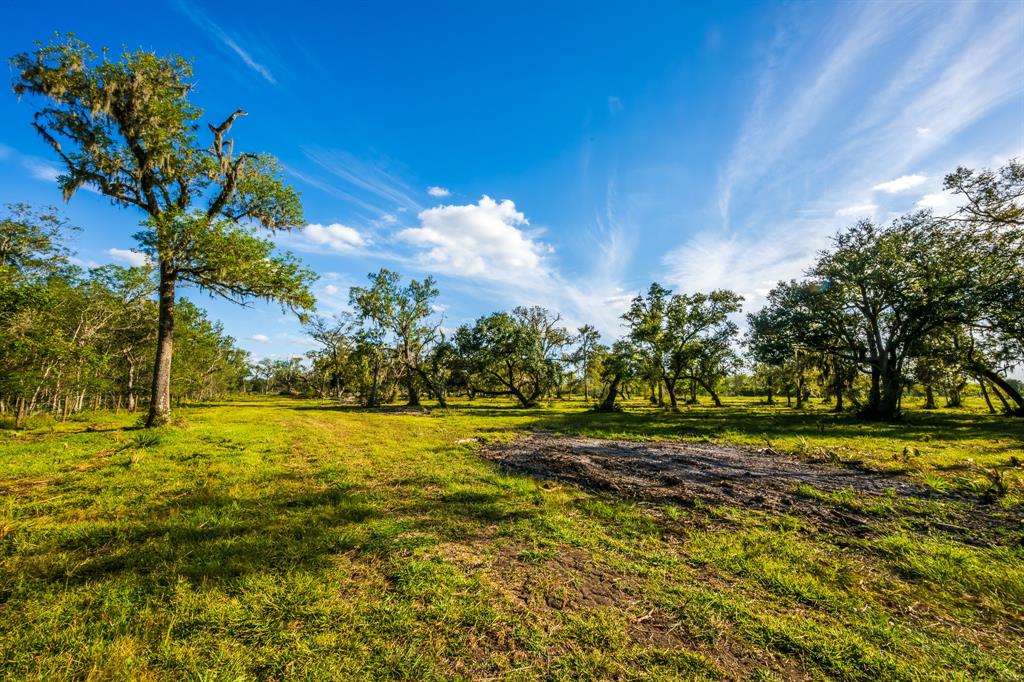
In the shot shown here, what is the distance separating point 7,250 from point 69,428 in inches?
925

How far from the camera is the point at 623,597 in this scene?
14.6 feet

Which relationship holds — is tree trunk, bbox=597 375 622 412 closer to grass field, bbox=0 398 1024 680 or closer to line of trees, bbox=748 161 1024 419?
line of trees, bbox=748 161 1024 419

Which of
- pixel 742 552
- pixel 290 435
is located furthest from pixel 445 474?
pixel 290 435

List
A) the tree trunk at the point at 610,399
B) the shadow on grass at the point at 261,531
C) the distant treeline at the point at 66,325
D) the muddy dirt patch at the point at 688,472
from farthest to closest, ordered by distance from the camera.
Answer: the tree trunk at the point at 610,399 → the distant treeline at the point at 66,325 → the muddy dirt patch at the point at 688,472 → the shadow on grass at the point at 261,531

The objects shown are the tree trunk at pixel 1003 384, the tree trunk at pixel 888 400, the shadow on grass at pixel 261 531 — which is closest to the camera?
the shadow on grass at pixel 261 531

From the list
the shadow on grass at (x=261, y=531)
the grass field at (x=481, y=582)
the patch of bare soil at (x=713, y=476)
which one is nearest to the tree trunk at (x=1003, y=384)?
the grass field at (x=481, y=582)

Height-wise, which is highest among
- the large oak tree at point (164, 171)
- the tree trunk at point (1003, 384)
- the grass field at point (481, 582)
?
the large oak tree at point (164, 171)

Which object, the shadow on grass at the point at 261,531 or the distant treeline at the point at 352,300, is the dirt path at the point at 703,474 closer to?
the shadow on grass at the point at 261,531

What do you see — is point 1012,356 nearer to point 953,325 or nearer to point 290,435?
point 953,325

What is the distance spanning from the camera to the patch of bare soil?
7.54 meters

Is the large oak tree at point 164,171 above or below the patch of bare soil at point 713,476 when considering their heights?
above

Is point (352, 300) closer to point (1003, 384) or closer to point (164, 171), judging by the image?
point (164, 171)

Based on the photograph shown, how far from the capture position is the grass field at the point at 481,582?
3.36 m

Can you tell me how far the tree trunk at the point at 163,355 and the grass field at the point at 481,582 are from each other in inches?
293
